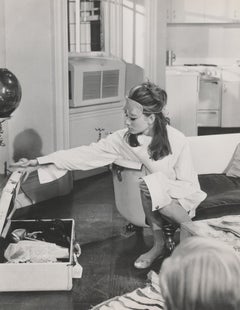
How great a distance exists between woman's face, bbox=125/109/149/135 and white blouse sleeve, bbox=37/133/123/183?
17cm

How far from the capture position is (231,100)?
8109mm

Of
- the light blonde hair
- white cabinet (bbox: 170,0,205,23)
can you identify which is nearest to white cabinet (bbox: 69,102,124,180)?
white cabinet (bbox: 170,0,205,23)

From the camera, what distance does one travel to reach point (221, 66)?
8.35 meters

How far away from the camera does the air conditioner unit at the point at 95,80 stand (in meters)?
5.04

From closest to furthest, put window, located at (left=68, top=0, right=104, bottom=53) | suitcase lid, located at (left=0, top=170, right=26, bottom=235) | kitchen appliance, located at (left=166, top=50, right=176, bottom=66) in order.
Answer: suitcase lid, located at (left=0, top=170, right=26, bottom=235) → window, located at (left=68, top=0, right=104, bottom=53) → kitchen appliance, located at (left=166, top=50, right=176, bottom=66)

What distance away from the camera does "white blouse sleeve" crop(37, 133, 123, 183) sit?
339cm

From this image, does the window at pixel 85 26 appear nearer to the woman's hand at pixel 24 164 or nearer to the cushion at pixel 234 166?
the cushion at pixel 234 166

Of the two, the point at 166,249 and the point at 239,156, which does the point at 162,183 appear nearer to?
the point at 166,249

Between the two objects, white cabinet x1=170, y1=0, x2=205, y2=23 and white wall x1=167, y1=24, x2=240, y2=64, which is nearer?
white cabinet x1=170, y1=0, x2=205, y2=23

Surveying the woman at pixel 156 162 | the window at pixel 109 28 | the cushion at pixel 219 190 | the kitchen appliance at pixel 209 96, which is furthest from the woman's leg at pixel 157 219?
the kitchen appliance at pixel 209 96

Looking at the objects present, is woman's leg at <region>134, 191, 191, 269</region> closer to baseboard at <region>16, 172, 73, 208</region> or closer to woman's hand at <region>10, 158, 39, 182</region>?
woman's hand at <region>10, 158, 39, 182</region>

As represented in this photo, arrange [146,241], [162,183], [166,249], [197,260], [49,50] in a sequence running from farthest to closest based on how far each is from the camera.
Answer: [49,50] → [146,241] → [166,249] → [162,183] → [197,260]

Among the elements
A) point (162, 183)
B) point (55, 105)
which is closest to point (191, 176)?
point (162, 183)

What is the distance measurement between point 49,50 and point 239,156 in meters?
1.68
